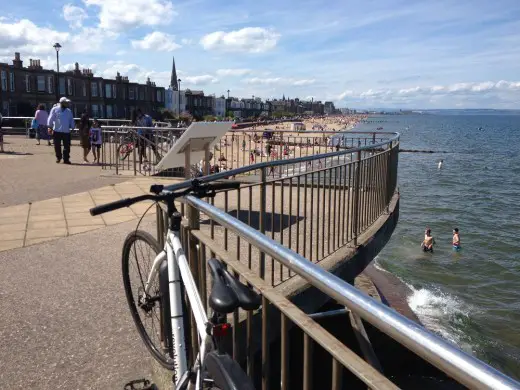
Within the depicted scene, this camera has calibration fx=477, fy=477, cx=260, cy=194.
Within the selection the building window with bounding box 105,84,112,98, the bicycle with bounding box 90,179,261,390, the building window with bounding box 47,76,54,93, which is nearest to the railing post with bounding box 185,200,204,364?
the bicycle with bounding box 90,179,261,390

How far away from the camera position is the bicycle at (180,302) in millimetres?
1857

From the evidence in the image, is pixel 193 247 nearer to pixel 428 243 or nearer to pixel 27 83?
pixel 428 243

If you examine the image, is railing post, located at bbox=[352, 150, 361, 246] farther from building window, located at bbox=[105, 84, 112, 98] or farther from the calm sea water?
building window, located at bbox=[105, 84, 112, 98]

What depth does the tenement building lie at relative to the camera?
51938 millimetres

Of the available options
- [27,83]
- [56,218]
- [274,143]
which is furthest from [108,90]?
[56,218]

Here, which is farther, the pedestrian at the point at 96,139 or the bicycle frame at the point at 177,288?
the pedestrian at the point at 96,139

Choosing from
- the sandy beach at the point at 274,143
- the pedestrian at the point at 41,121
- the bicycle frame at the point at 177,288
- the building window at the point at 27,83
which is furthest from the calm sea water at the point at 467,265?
the building window at the point at 27,83

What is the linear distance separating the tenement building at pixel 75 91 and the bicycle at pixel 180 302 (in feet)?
177

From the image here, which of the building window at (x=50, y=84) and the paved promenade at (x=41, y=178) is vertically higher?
the building window at (x=50, y=84)

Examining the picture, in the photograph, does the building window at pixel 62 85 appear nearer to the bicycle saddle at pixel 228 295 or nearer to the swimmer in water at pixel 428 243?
the swimmer in water at pixel 428 243

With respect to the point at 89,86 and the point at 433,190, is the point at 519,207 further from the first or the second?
the point at 89,86

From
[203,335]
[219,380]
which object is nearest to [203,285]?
[203,335]

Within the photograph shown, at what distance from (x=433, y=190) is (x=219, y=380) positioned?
111 ft

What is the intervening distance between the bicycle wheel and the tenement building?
2107 inches
